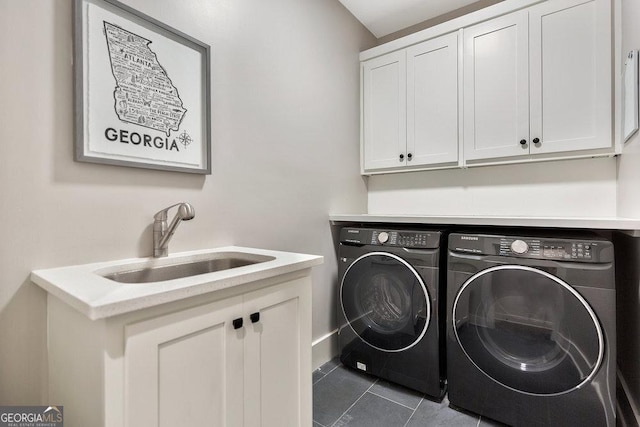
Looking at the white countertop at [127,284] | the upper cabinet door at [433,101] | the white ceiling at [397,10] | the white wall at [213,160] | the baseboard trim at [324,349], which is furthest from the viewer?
the white ceiling at [397,10]

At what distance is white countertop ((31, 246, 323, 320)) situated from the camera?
642mm

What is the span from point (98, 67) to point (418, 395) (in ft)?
7.05

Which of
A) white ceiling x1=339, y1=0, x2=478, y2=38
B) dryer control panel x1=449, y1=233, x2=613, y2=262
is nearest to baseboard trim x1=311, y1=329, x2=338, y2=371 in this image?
dryer control panel x1=449, y1=233, x2=613, y2=262

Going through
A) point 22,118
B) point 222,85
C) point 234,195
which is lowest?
point 234,195

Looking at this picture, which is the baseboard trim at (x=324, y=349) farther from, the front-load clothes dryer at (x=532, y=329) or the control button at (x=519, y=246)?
the control button at (x=519, y=246)

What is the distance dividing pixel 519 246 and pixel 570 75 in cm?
112

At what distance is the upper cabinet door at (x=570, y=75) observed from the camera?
5.32 ft

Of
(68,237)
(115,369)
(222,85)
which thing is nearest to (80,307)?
(115,369)

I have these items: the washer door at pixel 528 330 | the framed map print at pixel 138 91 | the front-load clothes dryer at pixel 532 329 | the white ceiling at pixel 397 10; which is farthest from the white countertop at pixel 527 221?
the white ceiling at pixel 397 10

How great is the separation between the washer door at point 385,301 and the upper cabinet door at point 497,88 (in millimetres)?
987

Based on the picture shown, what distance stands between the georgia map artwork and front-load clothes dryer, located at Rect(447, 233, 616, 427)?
58.7 inches

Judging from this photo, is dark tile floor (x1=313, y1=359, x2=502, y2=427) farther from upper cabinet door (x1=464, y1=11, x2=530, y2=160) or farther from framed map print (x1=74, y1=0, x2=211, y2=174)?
upper cabinet door (x1=464, y1=11, x2=530, y2=160)

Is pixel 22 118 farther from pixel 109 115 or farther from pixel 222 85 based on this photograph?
pixel 222 85

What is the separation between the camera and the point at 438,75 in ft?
6.92
